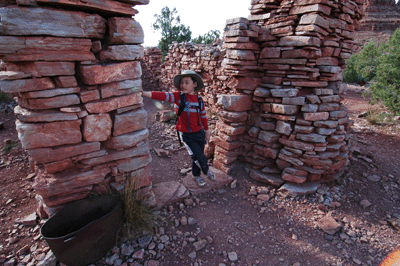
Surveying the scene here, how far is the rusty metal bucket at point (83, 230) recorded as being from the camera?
75.3 inches

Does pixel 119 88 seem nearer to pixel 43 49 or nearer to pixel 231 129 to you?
pixel 43 49

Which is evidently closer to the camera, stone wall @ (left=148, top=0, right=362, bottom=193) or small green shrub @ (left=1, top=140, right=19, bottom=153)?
stone wall @ (left=148, top=0, right=362, bottom=193)

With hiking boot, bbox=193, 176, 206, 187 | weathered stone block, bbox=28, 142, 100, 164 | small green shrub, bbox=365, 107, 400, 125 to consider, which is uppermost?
weathered stone block, bbox=28, 142, 100, 164

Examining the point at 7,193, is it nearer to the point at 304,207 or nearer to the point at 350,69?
the point at 304,207

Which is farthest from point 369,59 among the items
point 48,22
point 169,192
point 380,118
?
point 48,22

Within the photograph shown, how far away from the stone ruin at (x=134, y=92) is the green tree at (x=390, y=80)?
4610 millimetres

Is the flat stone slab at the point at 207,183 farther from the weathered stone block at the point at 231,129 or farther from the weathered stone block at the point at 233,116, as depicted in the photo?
the weathered stone block at the point at 233,116

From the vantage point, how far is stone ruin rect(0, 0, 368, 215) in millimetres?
1882

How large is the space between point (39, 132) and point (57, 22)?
0.97m

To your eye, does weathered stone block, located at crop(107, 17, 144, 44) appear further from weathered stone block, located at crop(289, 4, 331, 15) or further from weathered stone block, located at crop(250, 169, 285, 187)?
weathered stone block, located at crop(250, 169, 285, 187)

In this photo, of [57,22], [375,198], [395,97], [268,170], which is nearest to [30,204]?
[57,22]

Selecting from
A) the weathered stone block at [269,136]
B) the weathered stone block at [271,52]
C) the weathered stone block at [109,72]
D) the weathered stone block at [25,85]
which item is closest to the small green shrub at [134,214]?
the weathered stone block at [109,72]

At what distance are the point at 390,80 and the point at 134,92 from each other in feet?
28.1

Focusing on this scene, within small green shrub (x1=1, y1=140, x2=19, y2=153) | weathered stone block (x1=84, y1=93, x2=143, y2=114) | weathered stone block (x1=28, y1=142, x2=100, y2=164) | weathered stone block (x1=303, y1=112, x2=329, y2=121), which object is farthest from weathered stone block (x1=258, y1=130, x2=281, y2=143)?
small green shrub (x1=1, y1=140, x2=19, y2=153)
